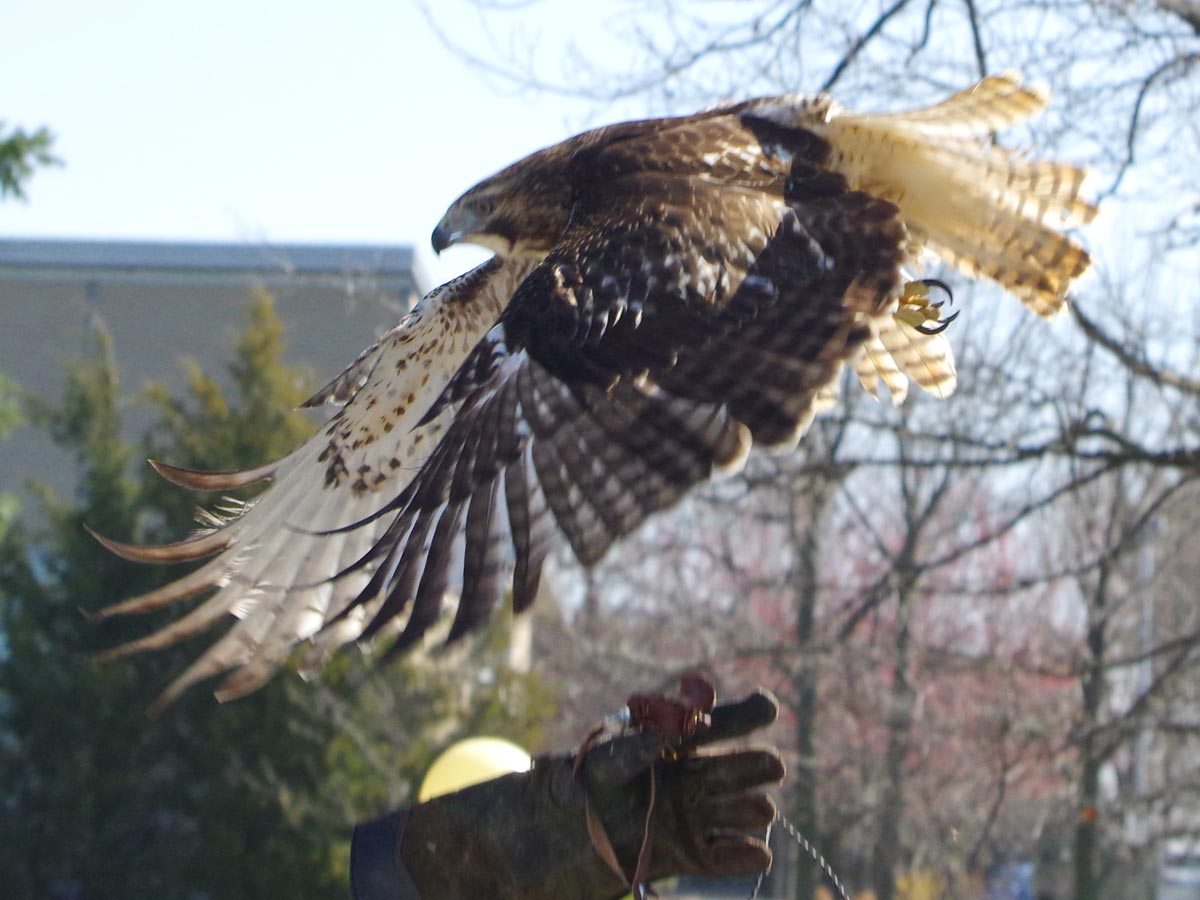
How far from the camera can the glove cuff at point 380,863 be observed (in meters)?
3.08

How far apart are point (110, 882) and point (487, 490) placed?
10.8 metres

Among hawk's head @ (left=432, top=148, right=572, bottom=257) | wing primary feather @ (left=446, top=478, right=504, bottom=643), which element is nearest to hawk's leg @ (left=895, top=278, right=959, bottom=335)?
hawk's head @ (left=432, top=148, right=572, bottom=257)

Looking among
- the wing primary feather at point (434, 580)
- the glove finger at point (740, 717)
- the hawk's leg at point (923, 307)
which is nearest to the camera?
the glove finger at point (740, 717)

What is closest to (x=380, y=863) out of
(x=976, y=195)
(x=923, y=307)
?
(x=923, y=307)

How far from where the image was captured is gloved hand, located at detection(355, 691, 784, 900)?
281cm

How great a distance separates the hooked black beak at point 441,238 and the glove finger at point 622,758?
8.81 feet

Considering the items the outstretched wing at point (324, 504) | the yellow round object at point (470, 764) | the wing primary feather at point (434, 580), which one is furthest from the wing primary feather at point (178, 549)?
the yellow round object at point (470, 764)

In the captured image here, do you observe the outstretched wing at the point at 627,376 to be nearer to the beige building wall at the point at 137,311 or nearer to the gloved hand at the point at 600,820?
the gloved hand at the point at 600,820

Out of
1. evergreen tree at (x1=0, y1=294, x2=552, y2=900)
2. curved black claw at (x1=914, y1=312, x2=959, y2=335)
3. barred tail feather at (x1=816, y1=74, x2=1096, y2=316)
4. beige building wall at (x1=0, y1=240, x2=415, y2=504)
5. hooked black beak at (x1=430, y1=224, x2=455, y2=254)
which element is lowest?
evergreen tree at (x1=0, y1=294, x2=552, y2=900)

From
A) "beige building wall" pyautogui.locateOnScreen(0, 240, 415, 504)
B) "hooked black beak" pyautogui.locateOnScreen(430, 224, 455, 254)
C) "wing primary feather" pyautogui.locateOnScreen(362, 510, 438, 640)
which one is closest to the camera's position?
"wing primary feather" pyautogui.locateOnScreen(362, 510, 438, 640)

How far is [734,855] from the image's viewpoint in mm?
2836

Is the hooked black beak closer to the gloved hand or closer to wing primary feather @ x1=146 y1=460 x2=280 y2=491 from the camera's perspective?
wing primary feather @ x1=146 y1=460 x2=280 y2=491

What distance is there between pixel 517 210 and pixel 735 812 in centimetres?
264

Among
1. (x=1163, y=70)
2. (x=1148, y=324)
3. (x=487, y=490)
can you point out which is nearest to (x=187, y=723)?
(x=1148, y=324)
